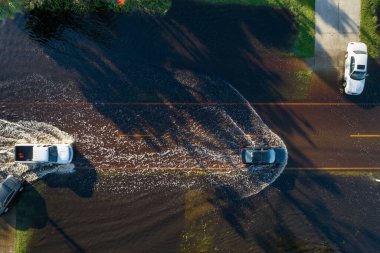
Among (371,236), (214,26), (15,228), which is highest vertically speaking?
(214,26)

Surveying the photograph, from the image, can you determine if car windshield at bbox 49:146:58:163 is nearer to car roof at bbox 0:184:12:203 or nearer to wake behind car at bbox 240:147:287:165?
car roof at bbox 0:184:12:203

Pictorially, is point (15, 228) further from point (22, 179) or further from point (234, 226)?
point (234, 226)

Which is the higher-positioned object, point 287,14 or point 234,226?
point 287,14

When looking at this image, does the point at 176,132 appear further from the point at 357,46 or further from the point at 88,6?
the point at 357,46

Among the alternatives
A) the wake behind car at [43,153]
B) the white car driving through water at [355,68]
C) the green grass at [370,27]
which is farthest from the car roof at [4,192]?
the green grass at [370,27]

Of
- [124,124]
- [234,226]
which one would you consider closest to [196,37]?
[124,124]

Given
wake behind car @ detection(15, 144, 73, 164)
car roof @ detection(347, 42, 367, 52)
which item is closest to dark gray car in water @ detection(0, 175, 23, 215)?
wake behind car @ detection(15, 144, 73, 164)
